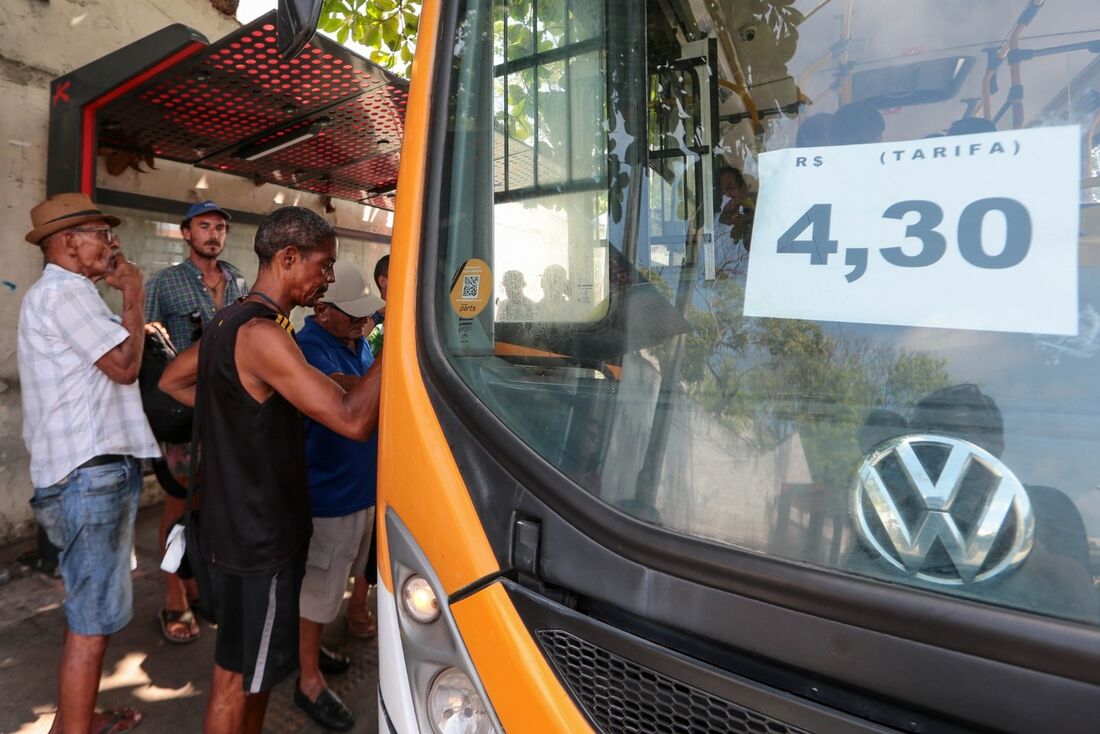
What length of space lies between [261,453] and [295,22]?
115 centimetres

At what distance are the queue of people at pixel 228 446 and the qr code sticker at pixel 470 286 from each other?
0.54 metres

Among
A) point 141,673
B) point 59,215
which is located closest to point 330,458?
point 59,215

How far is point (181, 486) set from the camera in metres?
3.14

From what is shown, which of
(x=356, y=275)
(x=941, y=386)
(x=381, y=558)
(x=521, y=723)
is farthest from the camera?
(x=356, y=275)

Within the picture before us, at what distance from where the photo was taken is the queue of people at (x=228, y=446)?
186cm

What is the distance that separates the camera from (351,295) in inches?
104

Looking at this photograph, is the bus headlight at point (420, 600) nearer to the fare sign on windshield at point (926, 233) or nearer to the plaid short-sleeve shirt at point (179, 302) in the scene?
the fare sign on windshield at point (926, 233)

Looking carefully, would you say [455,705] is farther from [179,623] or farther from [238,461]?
[179,623]

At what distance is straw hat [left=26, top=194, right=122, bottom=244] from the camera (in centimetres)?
222

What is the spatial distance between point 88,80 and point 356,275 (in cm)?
197

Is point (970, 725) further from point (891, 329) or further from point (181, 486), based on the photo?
point (181, 486)

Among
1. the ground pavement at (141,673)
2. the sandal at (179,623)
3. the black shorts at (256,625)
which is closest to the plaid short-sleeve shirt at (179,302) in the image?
the sandal at (179,623)

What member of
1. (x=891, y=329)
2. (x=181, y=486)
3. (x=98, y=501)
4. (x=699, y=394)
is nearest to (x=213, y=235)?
(x=181, y=486)

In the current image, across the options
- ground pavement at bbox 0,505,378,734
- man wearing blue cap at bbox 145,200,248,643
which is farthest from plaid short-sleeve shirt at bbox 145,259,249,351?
ground pavement at bbox 0,505,378,734
